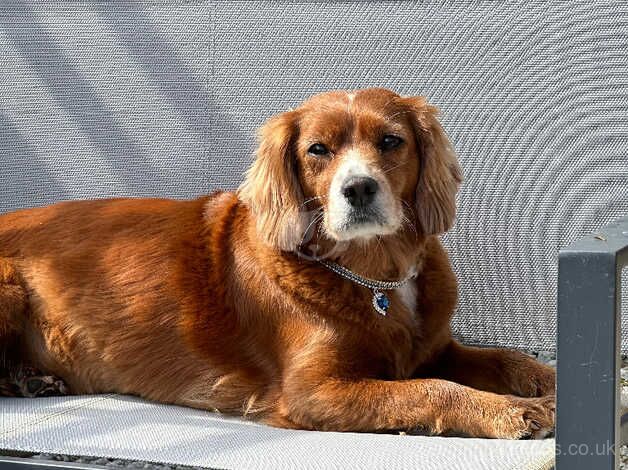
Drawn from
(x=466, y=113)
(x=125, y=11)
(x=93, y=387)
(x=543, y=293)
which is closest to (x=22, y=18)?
(x=125, y=11)

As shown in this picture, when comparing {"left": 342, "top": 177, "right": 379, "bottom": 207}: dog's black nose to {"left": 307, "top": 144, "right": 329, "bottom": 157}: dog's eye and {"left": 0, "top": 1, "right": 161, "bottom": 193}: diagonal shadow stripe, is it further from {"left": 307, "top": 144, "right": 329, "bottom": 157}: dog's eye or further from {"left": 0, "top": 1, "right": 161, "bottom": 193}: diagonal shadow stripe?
{"left": 0, "top": 1, "right": 161, "bottom": 193}: diagonal shadow stripe

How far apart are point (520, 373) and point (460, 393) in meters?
0.38

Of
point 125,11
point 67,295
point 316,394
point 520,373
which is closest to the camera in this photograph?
point 316,394

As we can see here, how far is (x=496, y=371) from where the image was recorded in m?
2.74

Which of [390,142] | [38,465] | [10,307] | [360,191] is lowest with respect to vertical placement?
[38,465]

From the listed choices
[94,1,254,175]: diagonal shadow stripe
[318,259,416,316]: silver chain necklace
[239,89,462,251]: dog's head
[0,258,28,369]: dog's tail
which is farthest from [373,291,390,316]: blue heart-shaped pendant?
[0,258,28,369]: dog's tail

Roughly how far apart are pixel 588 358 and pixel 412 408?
2.20 feet

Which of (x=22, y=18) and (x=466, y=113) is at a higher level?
(x=22, y=18)

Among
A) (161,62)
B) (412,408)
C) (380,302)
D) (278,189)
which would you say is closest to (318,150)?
(278,189)

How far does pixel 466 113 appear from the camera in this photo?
9.53 ft

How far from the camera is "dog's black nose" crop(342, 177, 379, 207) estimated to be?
244 centimetres

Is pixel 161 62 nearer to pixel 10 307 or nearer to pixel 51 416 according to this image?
pixel 10 307

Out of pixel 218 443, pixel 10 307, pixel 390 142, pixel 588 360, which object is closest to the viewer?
pixel 588 360

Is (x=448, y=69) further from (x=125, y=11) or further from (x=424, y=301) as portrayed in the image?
(x=125, y=11)
